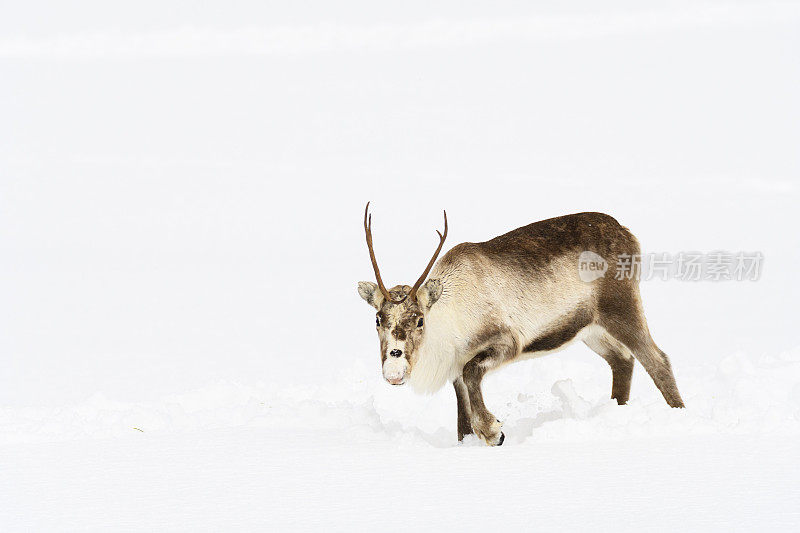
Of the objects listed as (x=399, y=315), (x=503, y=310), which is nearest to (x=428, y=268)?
(x=399, y=315)

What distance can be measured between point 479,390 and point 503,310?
31.3 inches

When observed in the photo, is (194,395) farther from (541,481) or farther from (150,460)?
(541,481)

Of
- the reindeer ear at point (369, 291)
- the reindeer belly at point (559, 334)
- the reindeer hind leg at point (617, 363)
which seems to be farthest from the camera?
the reindeer hind leg at point (617, 363)

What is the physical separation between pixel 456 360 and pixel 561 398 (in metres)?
1.50

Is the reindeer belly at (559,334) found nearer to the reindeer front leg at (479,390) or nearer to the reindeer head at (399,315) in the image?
the reindeer front leg at (479,390)

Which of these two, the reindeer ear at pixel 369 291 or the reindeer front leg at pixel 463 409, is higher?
the reindeer ear at pixel 369 291

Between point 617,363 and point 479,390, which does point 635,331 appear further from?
point 479,390

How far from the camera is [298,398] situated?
11.8 metres

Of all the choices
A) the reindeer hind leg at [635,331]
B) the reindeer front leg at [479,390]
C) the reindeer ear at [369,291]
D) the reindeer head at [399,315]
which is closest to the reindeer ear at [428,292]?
the reindeer head at [399,315]

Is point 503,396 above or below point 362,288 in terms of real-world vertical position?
below

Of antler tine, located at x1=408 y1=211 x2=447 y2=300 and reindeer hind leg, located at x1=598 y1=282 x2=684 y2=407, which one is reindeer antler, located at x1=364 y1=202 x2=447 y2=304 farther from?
reindeer hind leg, located at x1=598 y1=282 x2=684 y2=407

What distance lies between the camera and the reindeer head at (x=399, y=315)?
884 centimetres

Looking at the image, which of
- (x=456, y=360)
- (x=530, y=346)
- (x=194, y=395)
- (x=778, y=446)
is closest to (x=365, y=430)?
(x=456, y=360)

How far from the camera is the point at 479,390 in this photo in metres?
9.09
